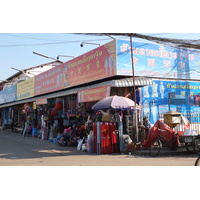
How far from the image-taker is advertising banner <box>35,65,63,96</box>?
60.2 ft

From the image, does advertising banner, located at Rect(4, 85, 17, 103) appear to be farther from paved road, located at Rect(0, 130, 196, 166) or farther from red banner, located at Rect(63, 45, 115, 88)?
paved road, located at Rect(0, 130, 196, 166)

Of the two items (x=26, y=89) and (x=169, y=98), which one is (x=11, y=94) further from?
(x=169, y=98)

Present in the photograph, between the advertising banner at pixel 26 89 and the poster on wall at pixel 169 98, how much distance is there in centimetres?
1363

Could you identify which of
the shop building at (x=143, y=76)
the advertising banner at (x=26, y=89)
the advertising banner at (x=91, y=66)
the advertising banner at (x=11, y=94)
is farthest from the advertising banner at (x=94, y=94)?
the advertising banner at (x=11, y=94)

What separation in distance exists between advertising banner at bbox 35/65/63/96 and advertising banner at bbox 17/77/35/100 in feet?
3.83

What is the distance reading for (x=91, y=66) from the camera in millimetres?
14445

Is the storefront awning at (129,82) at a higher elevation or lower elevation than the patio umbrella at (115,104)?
higher

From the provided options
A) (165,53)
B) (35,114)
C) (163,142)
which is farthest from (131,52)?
(35,114)

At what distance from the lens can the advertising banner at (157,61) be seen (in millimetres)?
12594

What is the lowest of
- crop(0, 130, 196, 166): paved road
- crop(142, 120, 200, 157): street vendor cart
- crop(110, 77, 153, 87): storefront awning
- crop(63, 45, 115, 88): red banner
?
crop(0, 130, 196, 166): paved road

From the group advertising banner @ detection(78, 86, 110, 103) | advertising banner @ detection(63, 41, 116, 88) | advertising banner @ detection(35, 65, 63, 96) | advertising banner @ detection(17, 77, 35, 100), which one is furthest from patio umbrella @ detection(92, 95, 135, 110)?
advertising banner @ detection(17, 77, 35, 100)

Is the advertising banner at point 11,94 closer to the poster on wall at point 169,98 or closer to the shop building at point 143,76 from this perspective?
the shop building at point 143,76

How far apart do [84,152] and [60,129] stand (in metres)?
6.11

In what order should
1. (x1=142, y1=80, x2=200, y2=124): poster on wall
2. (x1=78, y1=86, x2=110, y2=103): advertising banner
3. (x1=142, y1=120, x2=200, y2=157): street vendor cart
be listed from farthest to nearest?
(x1=142, y1=80, x2=200, y2=124): poster on wall
(x1=78, y1=86, x2=110, y2=103): advertising banner
(x1=142, y1=120, x2=200, y2=157): street vendor cart
